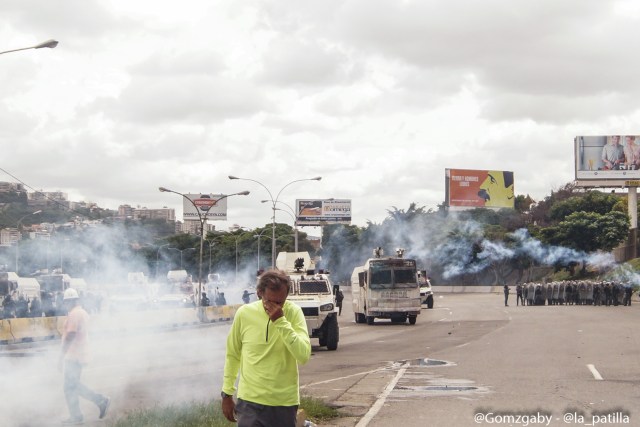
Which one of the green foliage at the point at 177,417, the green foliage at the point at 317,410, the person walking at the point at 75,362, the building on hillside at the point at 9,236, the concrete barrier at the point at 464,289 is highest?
the building on hillside at the point at 9,236

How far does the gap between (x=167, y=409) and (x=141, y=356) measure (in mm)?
13355

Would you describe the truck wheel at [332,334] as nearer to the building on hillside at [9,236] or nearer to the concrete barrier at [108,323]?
the concrete barrier at [108,323]

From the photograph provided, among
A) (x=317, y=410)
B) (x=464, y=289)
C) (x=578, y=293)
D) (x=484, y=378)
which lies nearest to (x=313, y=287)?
(x=484, y=378)

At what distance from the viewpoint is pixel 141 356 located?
24.0 metres

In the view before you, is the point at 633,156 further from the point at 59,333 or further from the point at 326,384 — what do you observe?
the point at 326,384

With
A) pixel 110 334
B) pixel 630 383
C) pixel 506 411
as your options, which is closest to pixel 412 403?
pixel 506 411

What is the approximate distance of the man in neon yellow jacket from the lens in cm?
665

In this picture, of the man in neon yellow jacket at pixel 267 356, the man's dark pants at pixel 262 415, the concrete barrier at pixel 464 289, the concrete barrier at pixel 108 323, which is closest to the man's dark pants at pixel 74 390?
the man in neon yellow jacket at pixel 267 356

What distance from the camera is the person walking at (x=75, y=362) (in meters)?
12.0

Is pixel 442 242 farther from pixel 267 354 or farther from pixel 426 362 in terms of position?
pixel 267 354

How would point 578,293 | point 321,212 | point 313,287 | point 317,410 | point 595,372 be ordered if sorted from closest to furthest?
point 317,410 → point 595,372 → point 313,287 → point 578,293 → point 321,212

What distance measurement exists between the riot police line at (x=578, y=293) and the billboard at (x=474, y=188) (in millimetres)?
39883

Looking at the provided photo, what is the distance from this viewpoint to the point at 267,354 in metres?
6.78

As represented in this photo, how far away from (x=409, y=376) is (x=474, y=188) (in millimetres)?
87250
